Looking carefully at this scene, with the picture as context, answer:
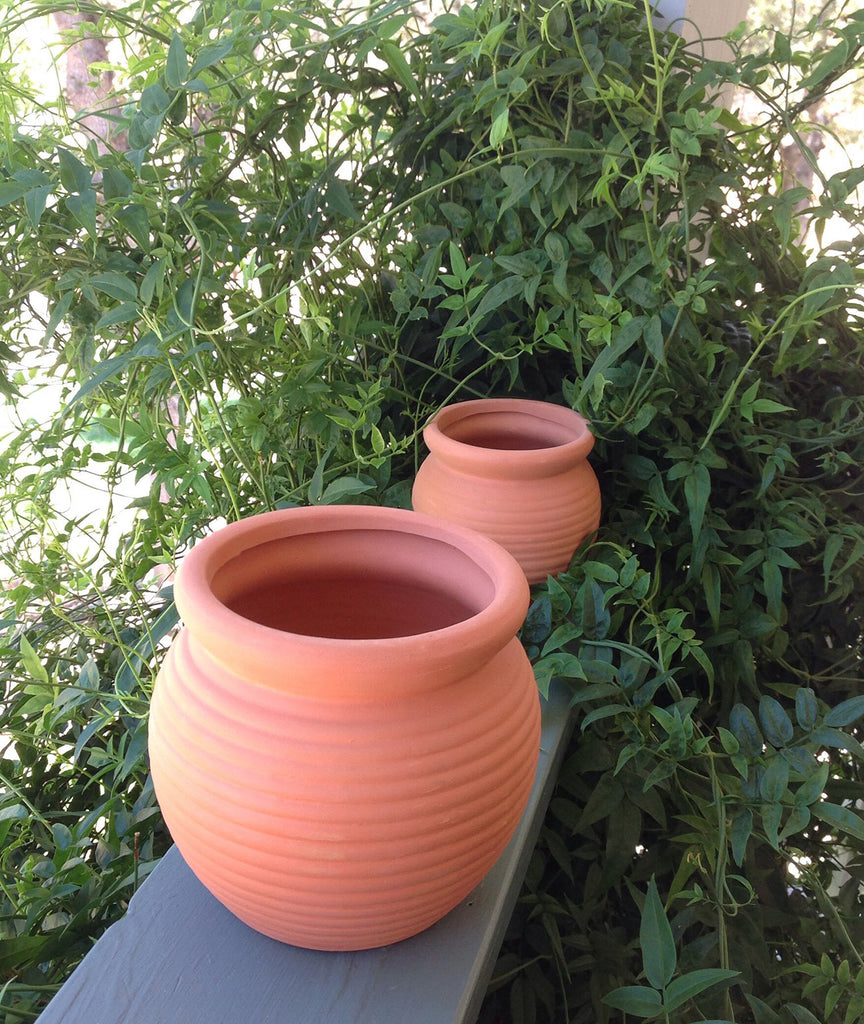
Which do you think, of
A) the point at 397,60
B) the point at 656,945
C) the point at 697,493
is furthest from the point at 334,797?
the point at 397,60

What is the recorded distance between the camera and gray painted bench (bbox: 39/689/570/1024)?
1.45ft

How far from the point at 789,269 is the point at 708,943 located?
33.4 inches

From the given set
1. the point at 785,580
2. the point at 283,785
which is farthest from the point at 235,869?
the point at 785,580

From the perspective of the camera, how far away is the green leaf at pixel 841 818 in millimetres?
634

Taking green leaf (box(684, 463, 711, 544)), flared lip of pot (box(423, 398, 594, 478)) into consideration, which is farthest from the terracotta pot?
green leaf (box(684, 463, 711, 544))

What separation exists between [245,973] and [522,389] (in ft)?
2.77

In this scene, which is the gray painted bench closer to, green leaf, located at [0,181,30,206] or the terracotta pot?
the terracotta pot

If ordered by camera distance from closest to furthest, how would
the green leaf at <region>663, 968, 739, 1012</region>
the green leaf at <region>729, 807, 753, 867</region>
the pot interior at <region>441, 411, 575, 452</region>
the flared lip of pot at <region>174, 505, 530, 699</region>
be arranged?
1. the flared lip of pot at <region>174, 505, 530, 699</region>
2. the green leaf at <region>663, 968, 739, 1012</region>
3. the green leaf at <region>729, 807, 753, 867</region>
4. the pot interior at <region>441, 411, 575, 452</region>

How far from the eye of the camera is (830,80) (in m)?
0.90

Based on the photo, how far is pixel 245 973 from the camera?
1.53 ft

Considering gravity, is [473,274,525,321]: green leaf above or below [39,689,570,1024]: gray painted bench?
above

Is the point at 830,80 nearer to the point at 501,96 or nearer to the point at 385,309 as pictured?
the point at 501,96

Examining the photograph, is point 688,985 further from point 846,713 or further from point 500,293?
point 500,293

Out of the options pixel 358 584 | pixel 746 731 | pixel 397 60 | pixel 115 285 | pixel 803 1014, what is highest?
pixel 397 60
